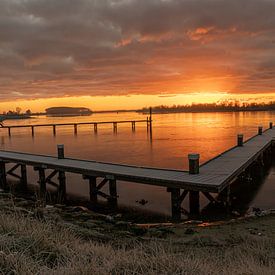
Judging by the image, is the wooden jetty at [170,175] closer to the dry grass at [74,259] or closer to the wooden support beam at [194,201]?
the wooden support beam at [194,201]

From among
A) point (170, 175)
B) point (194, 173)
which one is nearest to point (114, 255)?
point (170, 175)

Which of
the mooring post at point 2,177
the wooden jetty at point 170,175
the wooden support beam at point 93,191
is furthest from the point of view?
the mooring post at point 2,177

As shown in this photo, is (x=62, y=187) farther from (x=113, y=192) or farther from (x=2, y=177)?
(x=2, y=177)

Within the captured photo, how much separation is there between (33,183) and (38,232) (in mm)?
13828

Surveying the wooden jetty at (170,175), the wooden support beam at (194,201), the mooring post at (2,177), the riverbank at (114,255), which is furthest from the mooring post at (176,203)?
the mooring post at (2,177)

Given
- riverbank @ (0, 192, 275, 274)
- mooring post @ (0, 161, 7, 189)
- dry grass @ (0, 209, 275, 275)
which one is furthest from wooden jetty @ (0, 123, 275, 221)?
A: dry grass @ (0, 209, 275, 275)

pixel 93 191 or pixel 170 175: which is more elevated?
pixel 170 175

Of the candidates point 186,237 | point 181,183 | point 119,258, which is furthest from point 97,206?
point 119,258

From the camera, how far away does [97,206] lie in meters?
13.5

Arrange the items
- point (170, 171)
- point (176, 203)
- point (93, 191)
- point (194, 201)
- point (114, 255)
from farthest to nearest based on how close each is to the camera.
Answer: point (93, 191), point (170, 171), point (194, 201), point (176, 203), point (114, 255)

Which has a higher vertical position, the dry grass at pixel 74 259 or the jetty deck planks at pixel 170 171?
the dry grass at pixel 74 259

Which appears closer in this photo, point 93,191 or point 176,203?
point 176,203

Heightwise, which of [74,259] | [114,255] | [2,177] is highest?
[74,259]

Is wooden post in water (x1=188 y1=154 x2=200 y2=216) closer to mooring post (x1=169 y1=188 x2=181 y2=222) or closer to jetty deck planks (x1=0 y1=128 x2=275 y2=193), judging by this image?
jetty deck planks (x1=0 y1=128 x2=275 y2=193)
